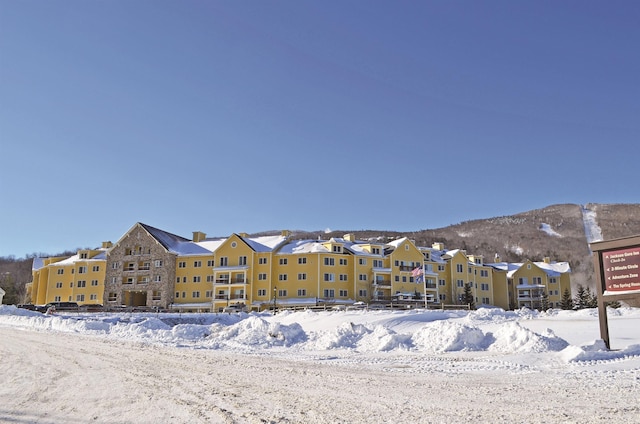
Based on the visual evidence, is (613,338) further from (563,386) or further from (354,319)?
(354,319)

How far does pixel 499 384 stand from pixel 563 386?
143 centimetres

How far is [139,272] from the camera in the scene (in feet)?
245

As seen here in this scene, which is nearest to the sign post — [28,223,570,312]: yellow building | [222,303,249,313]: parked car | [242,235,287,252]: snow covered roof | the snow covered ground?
the snow covered ground

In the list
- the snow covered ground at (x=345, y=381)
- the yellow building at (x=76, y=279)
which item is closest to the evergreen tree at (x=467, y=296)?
the snow covered ground at (x=345, y=381)

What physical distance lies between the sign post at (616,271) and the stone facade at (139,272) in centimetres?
6031

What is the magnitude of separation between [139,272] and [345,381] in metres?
66.4

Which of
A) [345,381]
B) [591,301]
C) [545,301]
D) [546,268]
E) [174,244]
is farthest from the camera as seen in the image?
[546,268]

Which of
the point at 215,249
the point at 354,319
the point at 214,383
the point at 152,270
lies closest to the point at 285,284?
the point at 215,249

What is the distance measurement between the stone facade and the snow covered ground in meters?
48.5

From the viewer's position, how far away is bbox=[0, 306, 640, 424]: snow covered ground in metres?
9.52

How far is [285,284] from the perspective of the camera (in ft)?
226

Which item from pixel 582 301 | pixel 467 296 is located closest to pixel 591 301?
pixel 582 301

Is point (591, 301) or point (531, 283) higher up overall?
point (531, 283)

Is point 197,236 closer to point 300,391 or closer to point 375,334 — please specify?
point 375,334
